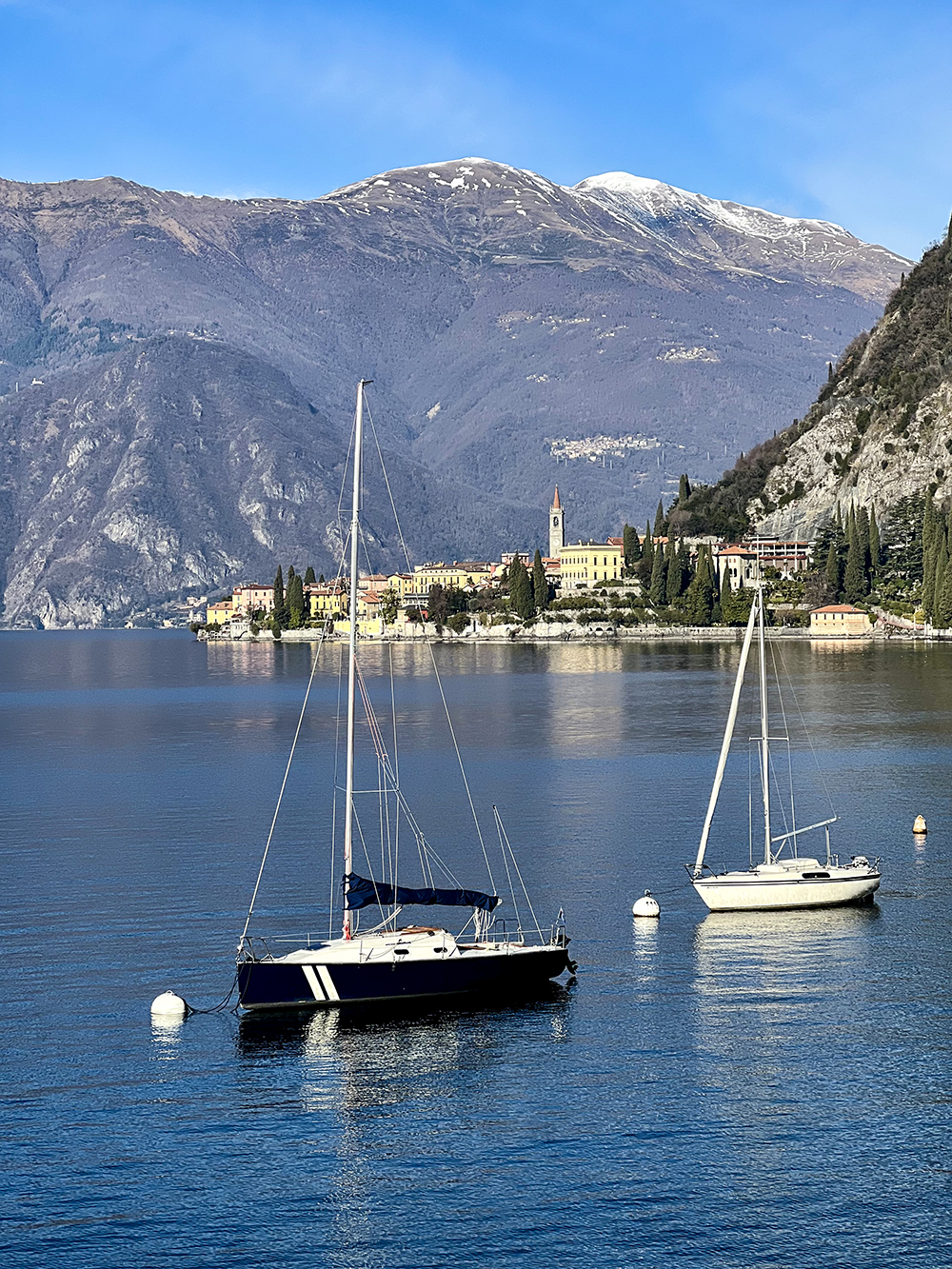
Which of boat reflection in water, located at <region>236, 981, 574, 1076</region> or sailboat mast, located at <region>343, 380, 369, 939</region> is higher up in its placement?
sailboat mast, located at <region>343, 380, 369, 939</region>

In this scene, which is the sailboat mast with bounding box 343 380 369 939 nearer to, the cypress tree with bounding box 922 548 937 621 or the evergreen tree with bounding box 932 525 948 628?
the evergreen tree with bounding box 932 525 948 628

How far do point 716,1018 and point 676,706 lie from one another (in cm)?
8266

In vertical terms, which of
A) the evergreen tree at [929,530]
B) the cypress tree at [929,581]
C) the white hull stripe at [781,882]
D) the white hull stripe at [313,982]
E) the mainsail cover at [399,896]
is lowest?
the white hull stripe at [313,982]

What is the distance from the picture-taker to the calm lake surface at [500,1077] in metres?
26.4

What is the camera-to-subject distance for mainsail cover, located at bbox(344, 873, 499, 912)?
129 feet

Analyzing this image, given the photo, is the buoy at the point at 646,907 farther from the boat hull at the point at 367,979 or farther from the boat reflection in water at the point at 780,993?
the boat hull at the point at 367,979

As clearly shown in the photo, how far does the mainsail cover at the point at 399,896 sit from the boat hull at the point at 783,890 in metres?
10.1

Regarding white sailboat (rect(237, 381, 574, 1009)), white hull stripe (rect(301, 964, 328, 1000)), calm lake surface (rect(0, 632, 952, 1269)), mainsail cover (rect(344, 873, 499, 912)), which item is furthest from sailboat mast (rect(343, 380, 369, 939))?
calm lake surface (rect(0, 632, 952, 1269))

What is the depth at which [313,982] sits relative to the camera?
37.2 metres

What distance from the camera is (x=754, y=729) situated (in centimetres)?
10388

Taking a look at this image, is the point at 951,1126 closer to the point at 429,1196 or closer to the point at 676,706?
the point at 429,1196

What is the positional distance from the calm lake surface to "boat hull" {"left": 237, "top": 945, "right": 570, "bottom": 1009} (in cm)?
59

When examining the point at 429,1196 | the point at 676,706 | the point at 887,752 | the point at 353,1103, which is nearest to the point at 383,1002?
the point at 353,1103

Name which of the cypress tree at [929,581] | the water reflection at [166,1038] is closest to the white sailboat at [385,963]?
the water reflection at [166,1038]
